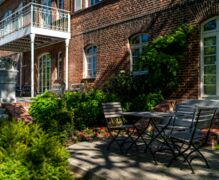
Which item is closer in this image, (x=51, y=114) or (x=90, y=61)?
(x=51, y=114)

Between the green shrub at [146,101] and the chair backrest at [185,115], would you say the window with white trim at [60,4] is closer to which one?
the green shrub at [146,101]

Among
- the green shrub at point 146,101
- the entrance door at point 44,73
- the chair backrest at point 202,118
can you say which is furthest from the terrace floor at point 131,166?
the entrance door at point 44,73

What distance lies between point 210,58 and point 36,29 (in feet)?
28.3

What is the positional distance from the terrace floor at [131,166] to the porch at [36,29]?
9.32m

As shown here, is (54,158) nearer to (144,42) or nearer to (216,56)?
(216,56)

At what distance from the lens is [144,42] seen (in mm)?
12172

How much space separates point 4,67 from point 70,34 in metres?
4.92

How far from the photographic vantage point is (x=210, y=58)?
973 centimetres

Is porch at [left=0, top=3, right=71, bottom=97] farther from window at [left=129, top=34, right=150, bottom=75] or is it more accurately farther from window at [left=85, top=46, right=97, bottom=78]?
window at [left=129, top=34, right=150, bottom=75]

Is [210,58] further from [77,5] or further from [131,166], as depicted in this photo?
[77,5]

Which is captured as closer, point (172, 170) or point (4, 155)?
point (4, 155)

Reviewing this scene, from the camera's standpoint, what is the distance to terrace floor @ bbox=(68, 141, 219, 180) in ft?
15.8

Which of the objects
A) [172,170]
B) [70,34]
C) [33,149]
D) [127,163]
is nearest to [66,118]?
[127,163]

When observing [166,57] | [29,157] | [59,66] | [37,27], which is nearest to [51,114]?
[166,57]
